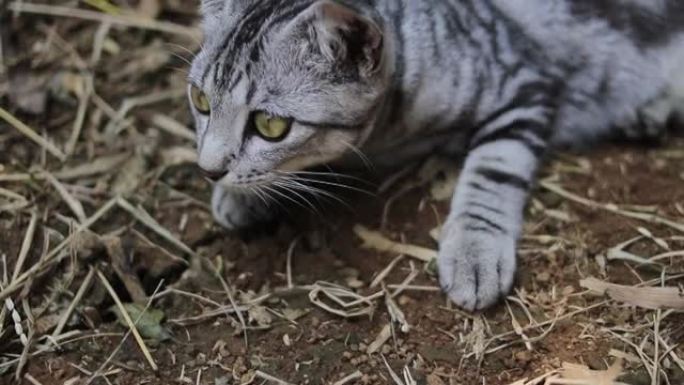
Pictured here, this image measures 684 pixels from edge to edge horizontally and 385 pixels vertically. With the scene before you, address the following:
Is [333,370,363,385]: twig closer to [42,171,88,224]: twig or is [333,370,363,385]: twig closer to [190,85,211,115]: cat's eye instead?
[190,85,211,115]: cat's eye

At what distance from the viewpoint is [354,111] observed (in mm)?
1750

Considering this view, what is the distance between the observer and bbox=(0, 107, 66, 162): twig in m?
2.20

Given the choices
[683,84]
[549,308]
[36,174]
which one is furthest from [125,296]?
[683,84]

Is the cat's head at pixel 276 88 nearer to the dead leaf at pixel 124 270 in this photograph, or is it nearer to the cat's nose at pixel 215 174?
the cat's nose at pixel 215 174

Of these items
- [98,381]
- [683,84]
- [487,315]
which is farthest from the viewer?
[683,84]

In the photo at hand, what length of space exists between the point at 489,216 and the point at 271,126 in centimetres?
57

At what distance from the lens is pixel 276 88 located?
66.4 inches

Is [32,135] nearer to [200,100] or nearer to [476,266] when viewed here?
[200,100]

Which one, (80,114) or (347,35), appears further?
(80,114)

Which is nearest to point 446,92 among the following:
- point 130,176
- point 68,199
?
point 130,176

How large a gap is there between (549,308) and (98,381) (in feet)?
3.14

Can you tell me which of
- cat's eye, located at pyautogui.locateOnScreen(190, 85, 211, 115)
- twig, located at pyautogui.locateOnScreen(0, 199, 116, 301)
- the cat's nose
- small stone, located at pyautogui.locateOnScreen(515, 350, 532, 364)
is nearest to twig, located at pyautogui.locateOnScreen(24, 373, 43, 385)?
twig, located at pyautogui.locateOnScreen(0, 199, 116, 301)

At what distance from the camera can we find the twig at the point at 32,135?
2203 millimetres

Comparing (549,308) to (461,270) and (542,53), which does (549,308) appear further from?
(542,53)
